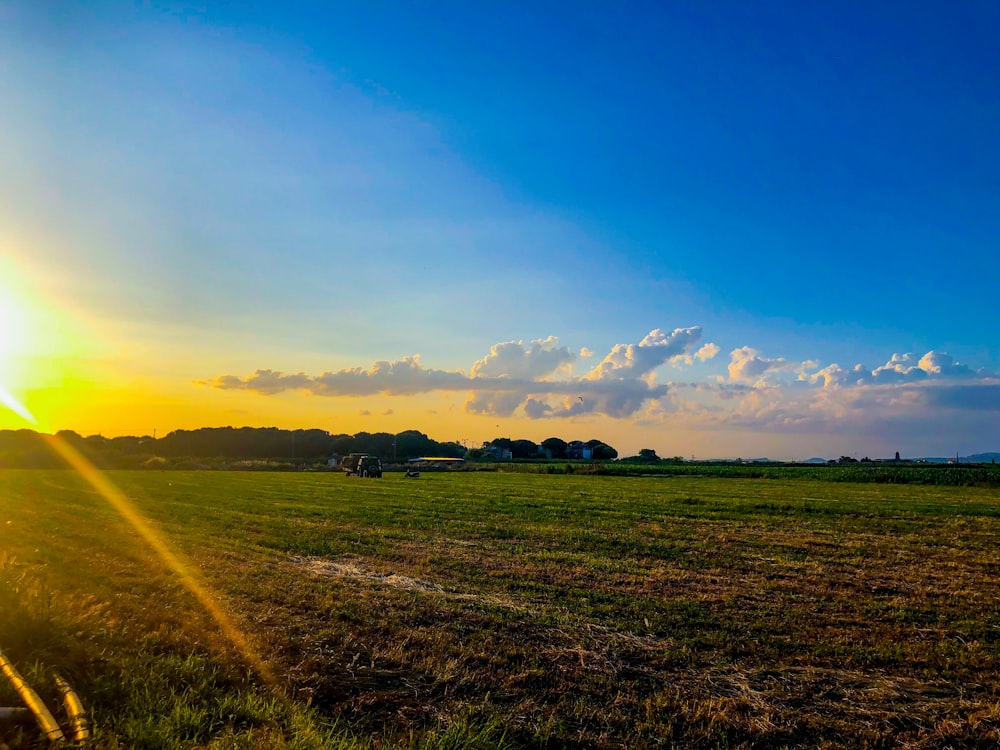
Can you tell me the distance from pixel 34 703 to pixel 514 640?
17.3ft

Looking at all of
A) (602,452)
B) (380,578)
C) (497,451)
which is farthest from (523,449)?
(380,578)

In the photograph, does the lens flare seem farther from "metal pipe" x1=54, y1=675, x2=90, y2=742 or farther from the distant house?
the distant house

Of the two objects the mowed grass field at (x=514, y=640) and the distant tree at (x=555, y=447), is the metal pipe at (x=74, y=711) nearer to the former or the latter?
the mowed grass field at (x=514, y=640)

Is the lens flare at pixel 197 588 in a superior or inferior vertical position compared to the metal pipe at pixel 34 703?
inferior

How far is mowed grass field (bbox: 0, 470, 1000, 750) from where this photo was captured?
5.84m

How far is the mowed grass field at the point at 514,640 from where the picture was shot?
230 inches

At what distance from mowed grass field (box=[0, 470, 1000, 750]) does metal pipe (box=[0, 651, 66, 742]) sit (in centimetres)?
13

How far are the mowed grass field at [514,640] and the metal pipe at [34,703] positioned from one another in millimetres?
133

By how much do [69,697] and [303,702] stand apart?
1959mm

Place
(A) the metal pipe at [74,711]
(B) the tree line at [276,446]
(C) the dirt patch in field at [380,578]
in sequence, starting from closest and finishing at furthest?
(A) the metal pipe at [74,711]
(C) the dirt patch in field at [380,578]
(B) the tree line at [276,446]

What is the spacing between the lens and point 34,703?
4.91 metres

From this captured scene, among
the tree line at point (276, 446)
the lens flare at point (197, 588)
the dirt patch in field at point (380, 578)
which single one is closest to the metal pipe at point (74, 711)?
the lens flare at point (197, 588)

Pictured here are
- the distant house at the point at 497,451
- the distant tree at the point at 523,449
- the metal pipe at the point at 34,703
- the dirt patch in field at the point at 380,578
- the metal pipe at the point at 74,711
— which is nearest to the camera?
the metal pipe at the point at 34,703

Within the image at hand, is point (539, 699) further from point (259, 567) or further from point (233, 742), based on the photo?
point (259, 567)
